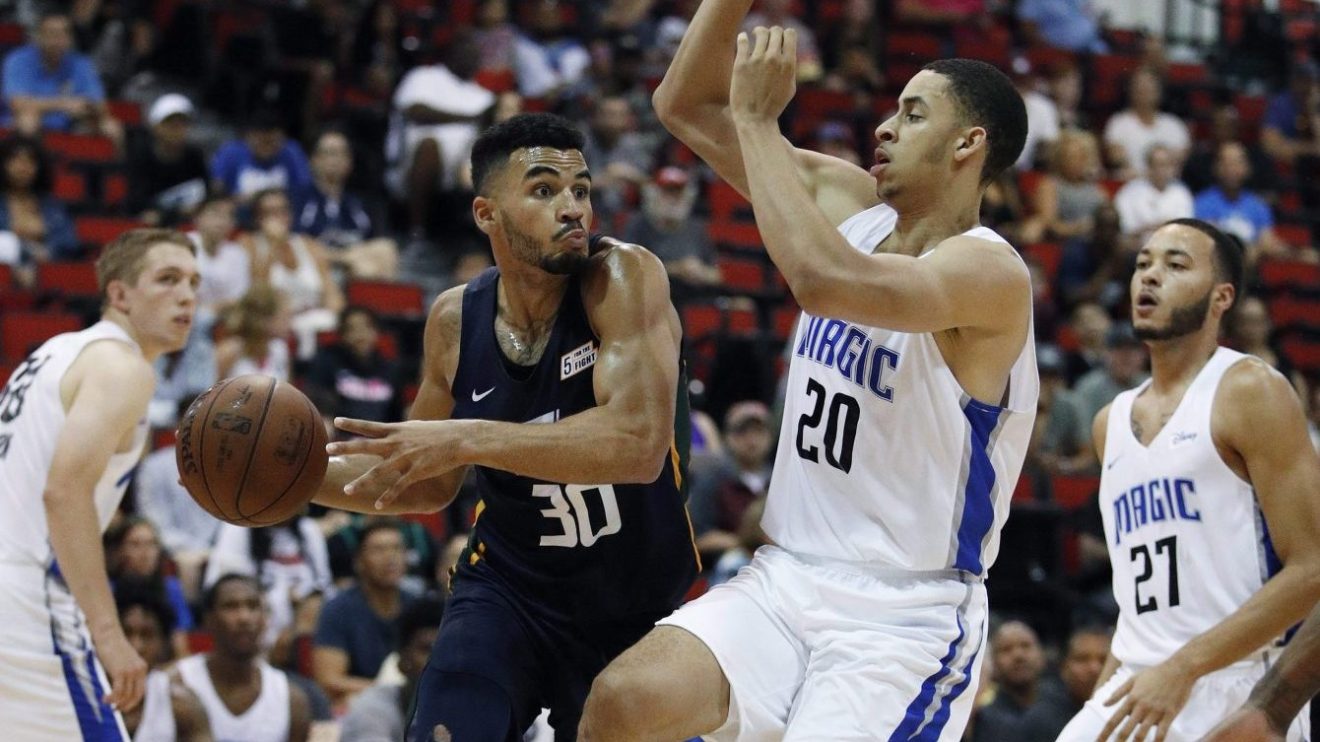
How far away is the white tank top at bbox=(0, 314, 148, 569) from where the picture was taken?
17.4ft

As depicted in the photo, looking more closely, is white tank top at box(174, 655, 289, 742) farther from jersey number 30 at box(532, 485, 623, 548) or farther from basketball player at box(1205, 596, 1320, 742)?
basketball player at box(1205, 596, 1320, 742)


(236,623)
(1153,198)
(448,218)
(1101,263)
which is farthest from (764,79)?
(1153,198)

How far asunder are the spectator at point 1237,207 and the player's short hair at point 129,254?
1073 centimetres

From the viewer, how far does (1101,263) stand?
13328 mm

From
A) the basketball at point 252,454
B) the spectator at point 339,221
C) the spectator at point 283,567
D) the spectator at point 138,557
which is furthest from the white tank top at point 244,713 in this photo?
the spectator at point 339,221

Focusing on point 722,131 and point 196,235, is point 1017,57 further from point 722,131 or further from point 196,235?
point 722,131

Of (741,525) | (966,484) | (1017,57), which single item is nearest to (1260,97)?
(1017,57)

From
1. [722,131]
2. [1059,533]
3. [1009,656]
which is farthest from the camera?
[1059,533]

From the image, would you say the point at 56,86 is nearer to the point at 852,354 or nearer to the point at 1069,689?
the point at 1069,689

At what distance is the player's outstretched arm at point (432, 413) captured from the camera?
15.2 feet

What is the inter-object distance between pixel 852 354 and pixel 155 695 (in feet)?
12.5

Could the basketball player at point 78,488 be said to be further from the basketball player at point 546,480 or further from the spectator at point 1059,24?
the spectator at point 1059,24

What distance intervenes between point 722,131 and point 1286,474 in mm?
1842

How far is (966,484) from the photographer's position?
413 centimetres
